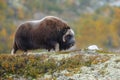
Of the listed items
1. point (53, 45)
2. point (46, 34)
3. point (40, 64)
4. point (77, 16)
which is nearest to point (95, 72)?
point (40, 64)

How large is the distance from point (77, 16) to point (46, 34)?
382 ft

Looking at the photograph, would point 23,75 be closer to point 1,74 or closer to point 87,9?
point 1,74

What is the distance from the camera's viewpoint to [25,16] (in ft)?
385

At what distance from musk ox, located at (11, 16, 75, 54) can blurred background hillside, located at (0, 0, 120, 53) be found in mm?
60253

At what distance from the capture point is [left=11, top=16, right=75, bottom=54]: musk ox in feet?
38.3

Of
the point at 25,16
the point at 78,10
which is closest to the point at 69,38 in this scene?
the point at 25,16

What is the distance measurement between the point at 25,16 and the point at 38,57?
10931 cm

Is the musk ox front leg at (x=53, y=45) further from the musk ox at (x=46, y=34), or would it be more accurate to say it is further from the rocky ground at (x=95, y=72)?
the rocky ground at (x=95, y=72)

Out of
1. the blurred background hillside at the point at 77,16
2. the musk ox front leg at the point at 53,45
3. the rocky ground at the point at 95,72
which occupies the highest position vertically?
the blurred background hillside at the point at 77,16

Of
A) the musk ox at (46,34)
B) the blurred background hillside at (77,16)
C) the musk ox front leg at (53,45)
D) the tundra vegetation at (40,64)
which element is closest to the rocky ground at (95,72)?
the tundra vegetation at (40,64)

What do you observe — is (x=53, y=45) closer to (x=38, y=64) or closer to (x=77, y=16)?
(x=38, y=64)

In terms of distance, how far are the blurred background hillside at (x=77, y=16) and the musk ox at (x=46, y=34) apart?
60.3m

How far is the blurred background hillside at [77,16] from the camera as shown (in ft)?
286

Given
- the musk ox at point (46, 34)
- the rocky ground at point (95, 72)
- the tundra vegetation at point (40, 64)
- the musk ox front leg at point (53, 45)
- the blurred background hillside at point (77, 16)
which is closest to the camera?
the rocky ground at point (95, 72)
